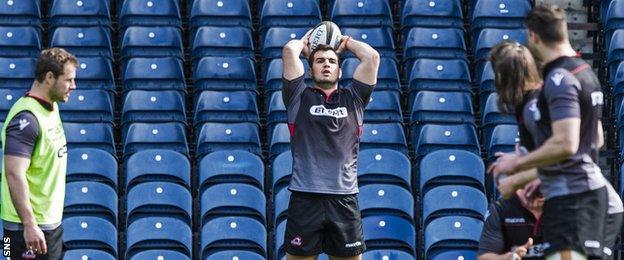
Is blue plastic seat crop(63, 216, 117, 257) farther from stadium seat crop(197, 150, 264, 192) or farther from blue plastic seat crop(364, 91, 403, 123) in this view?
blue plastic seat crop(364, 91, 403, 123)

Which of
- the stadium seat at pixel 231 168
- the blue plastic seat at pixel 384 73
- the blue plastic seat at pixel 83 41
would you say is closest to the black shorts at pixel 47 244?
the stadium seat at pixel 231 168

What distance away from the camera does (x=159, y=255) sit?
11.9 metres

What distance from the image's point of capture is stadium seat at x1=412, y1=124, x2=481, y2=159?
43.1 feet

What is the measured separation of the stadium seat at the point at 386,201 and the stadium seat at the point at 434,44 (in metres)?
2.17

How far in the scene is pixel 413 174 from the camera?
12969 millimetres

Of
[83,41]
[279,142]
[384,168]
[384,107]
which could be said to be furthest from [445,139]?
[83,41]

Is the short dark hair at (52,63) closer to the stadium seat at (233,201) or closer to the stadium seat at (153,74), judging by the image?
the stadium seat at (233,201)

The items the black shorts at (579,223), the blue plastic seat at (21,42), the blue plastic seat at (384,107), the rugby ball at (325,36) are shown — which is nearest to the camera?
the black shorts at (579,223)

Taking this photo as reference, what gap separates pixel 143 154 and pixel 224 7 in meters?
2.57

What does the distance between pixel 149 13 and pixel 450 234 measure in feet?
13.6

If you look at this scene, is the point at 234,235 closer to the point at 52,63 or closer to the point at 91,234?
the point at 91,234

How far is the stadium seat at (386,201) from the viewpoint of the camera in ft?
40.3

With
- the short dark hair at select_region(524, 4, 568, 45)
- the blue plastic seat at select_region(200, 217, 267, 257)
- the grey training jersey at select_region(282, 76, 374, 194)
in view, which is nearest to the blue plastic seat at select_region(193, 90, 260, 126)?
the blue plastic seat at select_region(200, 217, 267, 257)

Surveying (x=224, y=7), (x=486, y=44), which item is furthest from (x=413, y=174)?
(x=224, y=7)
